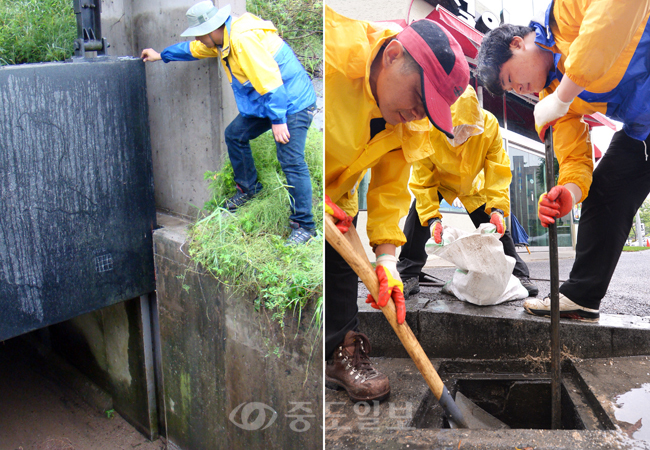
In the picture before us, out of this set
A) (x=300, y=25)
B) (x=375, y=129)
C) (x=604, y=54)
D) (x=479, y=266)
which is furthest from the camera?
(x=300, y=25)

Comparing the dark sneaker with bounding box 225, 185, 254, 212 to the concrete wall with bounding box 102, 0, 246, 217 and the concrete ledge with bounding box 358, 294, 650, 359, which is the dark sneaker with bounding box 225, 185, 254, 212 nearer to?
the concrete wall with bounding box 102, 0, 246, 217

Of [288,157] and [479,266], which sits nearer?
[479,266]

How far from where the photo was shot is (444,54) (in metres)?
0.97

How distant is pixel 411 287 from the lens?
1.55m

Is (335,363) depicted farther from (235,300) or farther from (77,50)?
(77,50)

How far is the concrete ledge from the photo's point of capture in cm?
138

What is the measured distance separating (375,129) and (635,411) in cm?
92

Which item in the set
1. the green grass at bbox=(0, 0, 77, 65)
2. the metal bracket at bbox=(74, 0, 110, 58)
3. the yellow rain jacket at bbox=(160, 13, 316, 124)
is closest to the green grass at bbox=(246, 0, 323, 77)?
the yellow rain jacket at bbox=(160, 13, 316, 124)

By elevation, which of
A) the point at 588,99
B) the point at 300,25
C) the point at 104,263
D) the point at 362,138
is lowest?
the point at 104,263

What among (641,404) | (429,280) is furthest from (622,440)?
(429,280)

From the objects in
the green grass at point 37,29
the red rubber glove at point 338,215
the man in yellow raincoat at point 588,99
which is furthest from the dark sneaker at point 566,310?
the green grass at point 37,29

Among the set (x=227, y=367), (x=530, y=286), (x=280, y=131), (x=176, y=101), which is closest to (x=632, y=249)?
(x=530, y=286)

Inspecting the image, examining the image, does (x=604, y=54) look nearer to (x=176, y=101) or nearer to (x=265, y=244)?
(x=265, y=244)

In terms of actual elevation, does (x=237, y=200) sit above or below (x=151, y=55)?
below
